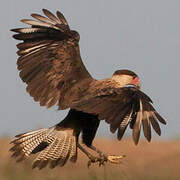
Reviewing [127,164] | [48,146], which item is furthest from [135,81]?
[48,146]

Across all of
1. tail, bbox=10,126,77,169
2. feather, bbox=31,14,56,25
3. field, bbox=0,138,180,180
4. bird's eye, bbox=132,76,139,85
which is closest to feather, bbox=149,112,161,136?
tail, bbox=10,126,77,169

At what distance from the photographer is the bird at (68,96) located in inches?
275

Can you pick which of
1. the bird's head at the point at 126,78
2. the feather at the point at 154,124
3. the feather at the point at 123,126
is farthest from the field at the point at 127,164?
the feather at the point at 154,124

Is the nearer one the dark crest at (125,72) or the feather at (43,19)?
the dark crest at (125,72)

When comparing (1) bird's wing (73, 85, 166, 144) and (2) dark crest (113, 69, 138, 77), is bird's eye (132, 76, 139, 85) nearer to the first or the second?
(2) dark crest (113, 69, 138, 77)

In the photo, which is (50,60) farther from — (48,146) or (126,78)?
(48,146)

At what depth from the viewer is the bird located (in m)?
6.99

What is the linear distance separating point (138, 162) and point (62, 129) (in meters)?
6.07

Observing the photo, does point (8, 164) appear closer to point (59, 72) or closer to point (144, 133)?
→ point (59, 72)

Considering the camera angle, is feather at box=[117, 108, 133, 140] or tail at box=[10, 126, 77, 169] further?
tail at box=[10, 126, 77, 169]

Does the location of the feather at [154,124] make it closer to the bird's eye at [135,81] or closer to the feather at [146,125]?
the feather at [146,125]

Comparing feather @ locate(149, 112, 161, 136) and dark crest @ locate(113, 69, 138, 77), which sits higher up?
dark crest @ locate(113, 69, 138, 77)

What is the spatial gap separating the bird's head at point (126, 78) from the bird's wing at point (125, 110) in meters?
0.94

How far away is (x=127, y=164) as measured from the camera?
8.95 meters
